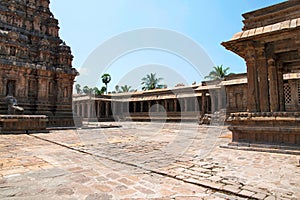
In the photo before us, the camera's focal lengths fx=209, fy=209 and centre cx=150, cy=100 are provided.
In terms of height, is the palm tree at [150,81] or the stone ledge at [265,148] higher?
the palm tree at [150,81]

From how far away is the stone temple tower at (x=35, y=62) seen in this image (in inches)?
728

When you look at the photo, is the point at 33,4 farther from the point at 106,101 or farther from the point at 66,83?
the point at 106,101

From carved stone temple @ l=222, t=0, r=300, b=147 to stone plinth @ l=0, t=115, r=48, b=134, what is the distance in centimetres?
1258

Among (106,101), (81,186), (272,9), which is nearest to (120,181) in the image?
(81,186)

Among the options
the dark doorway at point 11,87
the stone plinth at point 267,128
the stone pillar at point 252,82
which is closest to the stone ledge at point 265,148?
the stone plinth at point 267,128

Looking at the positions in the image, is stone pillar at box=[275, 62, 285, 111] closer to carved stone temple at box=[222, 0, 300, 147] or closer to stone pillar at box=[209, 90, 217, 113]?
carved stone temple at box=[222, 0, 300, 147]

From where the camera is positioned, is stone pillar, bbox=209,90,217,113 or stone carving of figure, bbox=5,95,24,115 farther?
stone pillar, bbox=209,90,217,113

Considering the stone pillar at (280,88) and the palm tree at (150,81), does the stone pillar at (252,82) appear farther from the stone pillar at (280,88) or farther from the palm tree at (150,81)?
the palm tree at (150,81)

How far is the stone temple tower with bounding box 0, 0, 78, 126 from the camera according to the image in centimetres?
1850

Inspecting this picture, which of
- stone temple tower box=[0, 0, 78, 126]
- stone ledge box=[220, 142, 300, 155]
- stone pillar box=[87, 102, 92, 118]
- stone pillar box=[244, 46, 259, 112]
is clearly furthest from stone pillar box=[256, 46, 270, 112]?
stone pillar box=[87, 102, 92, 118]

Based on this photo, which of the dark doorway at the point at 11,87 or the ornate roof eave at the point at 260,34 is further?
the dark doorway at the point at 11,87

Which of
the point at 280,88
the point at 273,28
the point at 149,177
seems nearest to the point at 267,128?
the point at 273,28

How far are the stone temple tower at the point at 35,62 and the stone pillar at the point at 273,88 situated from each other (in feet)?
56.3

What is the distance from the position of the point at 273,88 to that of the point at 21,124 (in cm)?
1466
